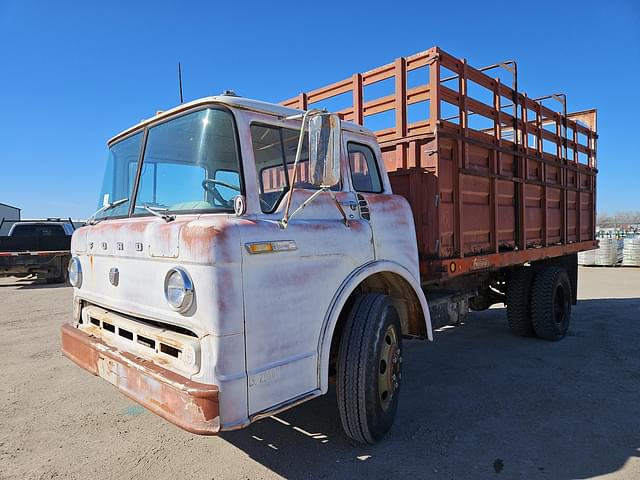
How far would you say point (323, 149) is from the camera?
2.56 meters

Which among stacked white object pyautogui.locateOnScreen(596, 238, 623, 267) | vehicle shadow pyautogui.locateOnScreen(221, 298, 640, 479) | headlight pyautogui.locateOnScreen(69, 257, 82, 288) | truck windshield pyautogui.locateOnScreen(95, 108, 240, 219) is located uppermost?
truck windshield pyautogui.locateOnScreen(95, 108, 240, 219)

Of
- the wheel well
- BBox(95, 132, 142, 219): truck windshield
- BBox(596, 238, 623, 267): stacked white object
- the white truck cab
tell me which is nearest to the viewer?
the white truck cab

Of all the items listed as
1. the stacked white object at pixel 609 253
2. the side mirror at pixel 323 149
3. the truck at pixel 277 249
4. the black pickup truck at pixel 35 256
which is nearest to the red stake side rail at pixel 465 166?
the truck at pixel 277 249

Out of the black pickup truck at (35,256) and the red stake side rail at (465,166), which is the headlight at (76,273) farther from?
the black pickup truck at (35,256)

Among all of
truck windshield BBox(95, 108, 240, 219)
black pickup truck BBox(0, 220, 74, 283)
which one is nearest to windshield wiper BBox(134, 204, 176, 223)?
truck windshield BBox(95, 108, 240, 219)

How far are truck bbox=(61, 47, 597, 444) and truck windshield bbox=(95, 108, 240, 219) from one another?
1cm

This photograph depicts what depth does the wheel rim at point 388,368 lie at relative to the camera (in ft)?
10.9

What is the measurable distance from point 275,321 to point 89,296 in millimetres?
1690

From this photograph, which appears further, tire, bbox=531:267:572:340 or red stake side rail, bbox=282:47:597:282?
tire, bbox=531:267:572:340

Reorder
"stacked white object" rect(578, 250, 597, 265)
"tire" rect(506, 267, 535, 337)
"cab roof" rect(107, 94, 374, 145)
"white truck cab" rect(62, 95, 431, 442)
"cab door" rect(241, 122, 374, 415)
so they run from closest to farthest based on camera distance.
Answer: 1. "white truck cab" rect(62, 95, 431, 442)
2. "cab door" rect(241, 122, 374, 415)
3. "cab roof" rect(107, 94, 374, 145)
4. "tire" rect(506, 267, 535, 337)
5. "stacked white object" rect(578, 250, 597, 265)

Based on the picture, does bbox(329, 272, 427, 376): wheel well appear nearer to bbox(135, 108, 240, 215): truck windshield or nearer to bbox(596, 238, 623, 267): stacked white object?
bbox(135, 108, 240, 215): truck windshield

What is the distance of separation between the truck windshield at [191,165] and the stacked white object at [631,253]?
63.3ft

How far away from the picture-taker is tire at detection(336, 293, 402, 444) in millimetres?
3059

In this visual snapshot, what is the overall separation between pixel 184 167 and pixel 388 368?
2.01 meters
